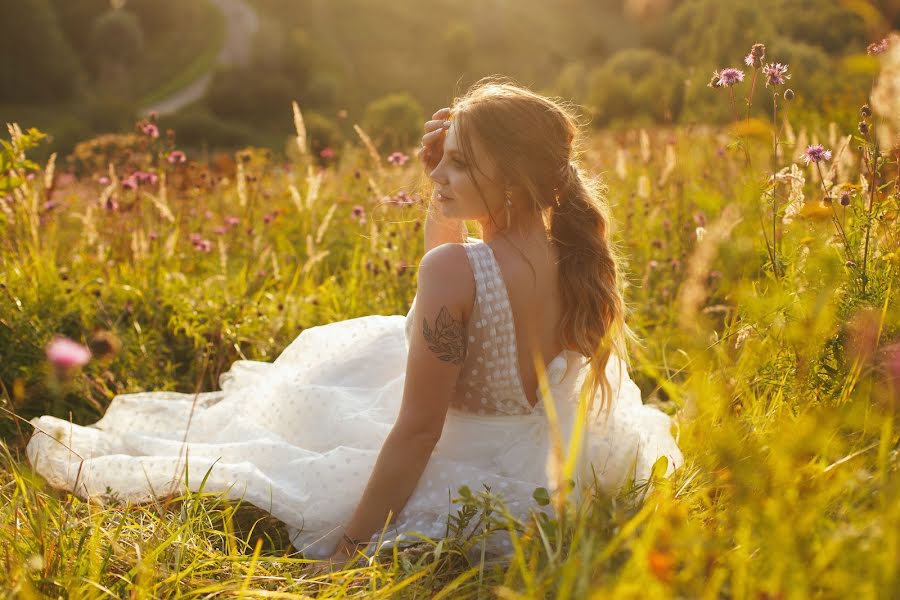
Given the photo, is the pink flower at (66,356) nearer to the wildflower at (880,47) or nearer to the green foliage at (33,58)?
the wildflower at (880,47)

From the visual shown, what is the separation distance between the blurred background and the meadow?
723 millimetres

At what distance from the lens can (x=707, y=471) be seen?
2.07 meters

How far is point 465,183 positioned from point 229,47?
1821 inches

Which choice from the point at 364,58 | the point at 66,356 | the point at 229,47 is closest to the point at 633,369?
the point at 66,356

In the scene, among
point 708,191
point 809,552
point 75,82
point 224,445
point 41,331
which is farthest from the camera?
point 75,82

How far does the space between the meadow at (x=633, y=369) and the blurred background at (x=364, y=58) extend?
0.72 m

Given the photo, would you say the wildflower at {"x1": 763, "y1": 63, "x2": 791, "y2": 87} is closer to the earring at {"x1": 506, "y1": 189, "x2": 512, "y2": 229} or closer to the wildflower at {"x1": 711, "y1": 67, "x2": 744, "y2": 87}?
the wildflower at {"x1": 711, "y1": 67, "x2": 744, "y2": 87}

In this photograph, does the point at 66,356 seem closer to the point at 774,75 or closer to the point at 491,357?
the point at 491,357

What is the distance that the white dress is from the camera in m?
2.14

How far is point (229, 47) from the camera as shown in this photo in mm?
43906

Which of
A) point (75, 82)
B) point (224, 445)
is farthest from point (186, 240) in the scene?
point (75, 82)

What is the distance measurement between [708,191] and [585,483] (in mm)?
3353

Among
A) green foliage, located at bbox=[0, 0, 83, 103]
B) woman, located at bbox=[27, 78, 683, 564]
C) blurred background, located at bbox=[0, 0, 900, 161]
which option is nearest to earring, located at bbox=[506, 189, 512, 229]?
woman, located at bbox=[27, 78, 683, 564]

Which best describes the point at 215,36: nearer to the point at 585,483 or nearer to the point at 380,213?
the point at 380,213
